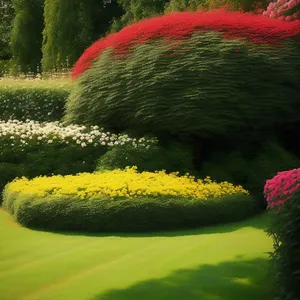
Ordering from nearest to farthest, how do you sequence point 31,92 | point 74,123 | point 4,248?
1. point 4,248
2. point 74,123
3. point 31,92

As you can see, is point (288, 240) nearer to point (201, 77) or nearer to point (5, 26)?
point (201, 77)

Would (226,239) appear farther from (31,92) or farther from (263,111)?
(31,92)

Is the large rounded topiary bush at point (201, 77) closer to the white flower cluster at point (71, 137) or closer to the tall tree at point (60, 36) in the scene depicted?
the white flower cluster at point (71, 137)

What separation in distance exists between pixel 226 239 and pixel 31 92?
9.89 meters

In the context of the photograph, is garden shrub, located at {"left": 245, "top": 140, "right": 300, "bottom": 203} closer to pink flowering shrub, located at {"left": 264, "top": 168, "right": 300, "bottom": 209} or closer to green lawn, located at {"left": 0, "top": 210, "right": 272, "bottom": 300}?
green lawn, located at {"left": 0, "top": 210, "right": 272, "bottom": 300}

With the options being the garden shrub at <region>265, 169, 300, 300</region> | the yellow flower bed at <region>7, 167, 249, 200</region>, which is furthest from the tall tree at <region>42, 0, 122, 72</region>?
the garden shrub at <region>265, 169, 300, 300</region>

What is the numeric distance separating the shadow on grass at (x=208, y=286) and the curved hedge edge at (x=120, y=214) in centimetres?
193

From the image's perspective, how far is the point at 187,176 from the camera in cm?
1016

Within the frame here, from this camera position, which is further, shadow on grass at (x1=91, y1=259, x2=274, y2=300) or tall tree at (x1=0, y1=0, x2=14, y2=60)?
tall tree at (x1=0, y1=0, x2=14, y2=60)

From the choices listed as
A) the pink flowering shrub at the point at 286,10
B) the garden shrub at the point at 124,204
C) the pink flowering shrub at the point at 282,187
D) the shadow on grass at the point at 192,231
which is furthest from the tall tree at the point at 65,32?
the pink flowering shrub at the point at 282,187

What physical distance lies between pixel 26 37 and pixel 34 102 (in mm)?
18047

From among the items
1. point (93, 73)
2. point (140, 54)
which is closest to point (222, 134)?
point (140, 54)

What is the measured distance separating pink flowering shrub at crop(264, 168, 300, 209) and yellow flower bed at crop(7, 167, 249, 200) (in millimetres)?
3023

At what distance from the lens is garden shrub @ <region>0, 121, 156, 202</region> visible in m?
10.7
